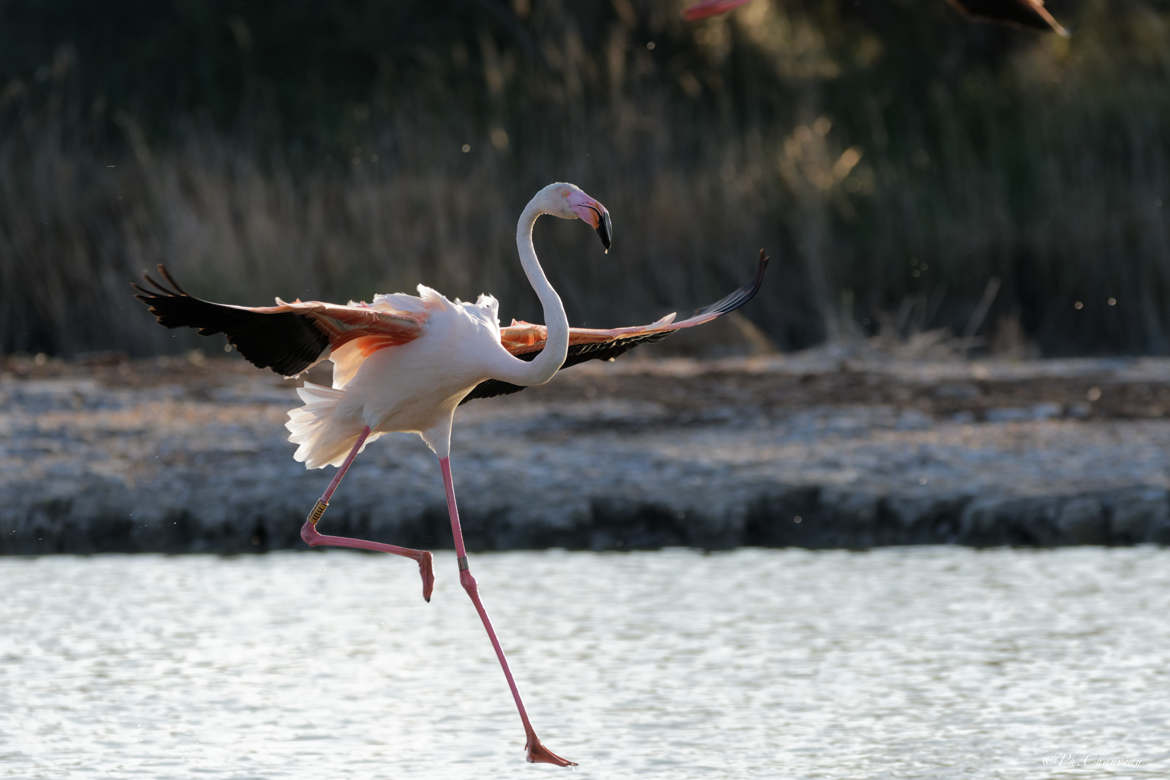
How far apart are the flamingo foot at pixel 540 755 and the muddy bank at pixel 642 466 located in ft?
9.23

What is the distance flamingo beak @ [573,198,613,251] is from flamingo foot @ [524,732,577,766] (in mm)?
1306

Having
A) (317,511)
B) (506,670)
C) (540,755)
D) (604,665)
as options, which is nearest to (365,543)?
(317,511)

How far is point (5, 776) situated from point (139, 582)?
2.56m

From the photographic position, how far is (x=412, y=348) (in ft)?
19.4

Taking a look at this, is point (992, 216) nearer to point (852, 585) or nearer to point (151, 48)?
point (852, 585)

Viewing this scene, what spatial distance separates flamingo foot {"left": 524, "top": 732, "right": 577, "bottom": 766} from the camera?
Answer: 5242 mm

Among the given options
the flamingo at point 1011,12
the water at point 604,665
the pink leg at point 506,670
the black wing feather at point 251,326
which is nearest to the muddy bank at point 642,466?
the water at point 604,665

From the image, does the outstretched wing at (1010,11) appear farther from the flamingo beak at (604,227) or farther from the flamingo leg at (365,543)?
the flamingo leg at (365,543)

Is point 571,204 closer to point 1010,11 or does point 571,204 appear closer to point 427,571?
point 427,571

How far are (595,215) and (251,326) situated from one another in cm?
97

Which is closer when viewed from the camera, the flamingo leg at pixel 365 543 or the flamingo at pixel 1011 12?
the flamingo leg at pixel 365 543

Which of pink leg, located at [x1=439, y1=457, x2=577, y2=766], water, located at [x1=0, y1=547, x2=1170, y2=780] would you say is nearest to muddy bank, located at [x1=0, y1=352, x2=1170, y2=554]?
water, located at [x1=0, y1=547, x2=1170, y2=780]

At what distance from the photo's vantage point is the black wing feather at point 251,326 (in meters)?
5.20

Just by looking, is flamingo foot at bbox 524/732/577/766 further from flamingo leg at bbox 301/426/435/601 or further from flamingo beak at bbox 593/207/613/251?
flamingo beak at bbox 593/207/613/251
